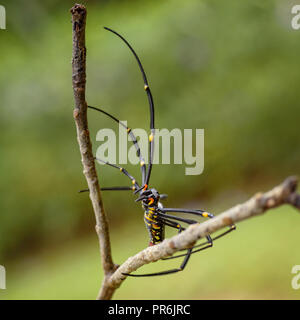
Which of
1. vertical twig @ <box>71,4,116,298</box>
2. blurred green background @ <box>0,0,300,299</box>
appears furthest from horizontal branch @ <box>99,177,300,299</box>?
blurred green background @ <box>0,0,300,299</box>

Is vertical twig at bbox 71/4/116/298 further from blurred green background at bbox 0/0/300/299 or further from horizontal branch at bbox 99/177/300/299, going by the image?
blurred green background at bbox 0/0/300/299

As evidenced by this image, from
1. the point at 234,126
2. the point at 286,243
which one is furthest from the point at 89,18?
the point at 286,243

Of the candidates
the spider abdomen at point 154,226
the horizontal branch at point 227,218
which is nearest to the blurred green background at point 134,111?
the spider abdomen at point 154,226

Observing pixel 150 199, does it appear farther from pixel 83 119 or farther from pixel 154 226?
pixel 83 119

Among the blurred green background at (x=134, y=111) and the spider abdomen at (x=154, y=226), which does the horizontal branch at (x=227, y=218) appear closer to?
the spider abdomen at (x=154, y=226)

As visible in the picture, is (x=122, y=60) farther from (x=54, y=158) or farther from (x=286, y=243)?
(x=286, y=243)
